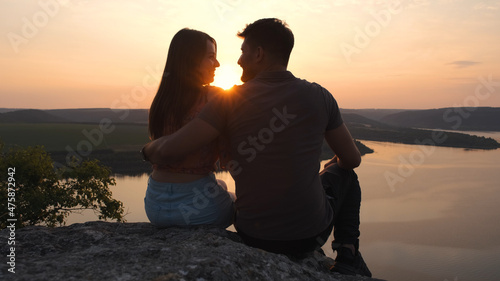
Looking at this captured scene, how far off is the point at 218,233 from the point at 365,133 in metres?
91.5

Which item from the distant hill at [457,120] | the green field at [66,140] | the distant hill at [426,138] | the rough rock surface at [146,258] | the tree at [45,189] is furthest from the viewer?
the distant hill at [457,120]

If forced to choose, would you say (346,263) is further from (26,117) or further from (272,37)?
(26,117)

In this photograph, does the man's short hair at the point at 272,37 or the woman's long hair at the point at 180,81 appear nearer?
the man's short hair at the point at 272,37

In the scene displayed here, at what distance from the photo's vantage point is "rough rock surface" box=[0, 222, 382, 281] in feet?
6.06

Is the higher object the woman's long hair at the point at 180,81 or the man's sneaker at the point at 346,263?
the woman's long hair at the point at 180,81

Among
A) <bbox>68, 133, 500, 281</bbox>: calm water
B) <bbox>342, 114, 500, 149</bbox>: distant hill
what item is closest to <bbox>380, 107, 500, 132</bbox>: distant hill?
<bbox>342, 114, 500, 149</bbox>: distant hill

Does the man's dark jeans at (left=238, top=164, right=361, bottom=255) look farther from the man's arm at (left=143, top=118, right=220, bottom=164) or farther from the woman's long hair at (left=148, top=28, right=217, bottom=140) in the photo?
the woman's long hair at (left=148, top=28, right=217, bottom=140)

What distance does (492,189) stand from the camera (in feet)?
128

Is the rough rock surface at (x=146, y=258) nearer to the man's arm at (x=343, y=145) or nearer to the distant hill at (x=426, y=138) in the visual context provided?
the man's arm at (x=343, y=145)

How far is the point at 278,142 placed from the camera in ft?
7.68

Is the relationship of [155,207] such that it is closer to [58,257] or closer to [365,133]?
[58,257]

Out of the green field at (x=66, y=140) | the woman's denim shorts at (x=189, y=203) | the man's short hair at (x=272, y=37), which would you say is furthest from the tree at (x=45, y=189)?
the green field at (x=66, y=140)

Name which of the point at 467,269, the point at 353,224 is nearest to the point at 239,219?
the point at 353,224

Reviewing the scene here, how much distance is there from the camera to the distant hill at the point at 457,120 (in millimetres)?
126750
